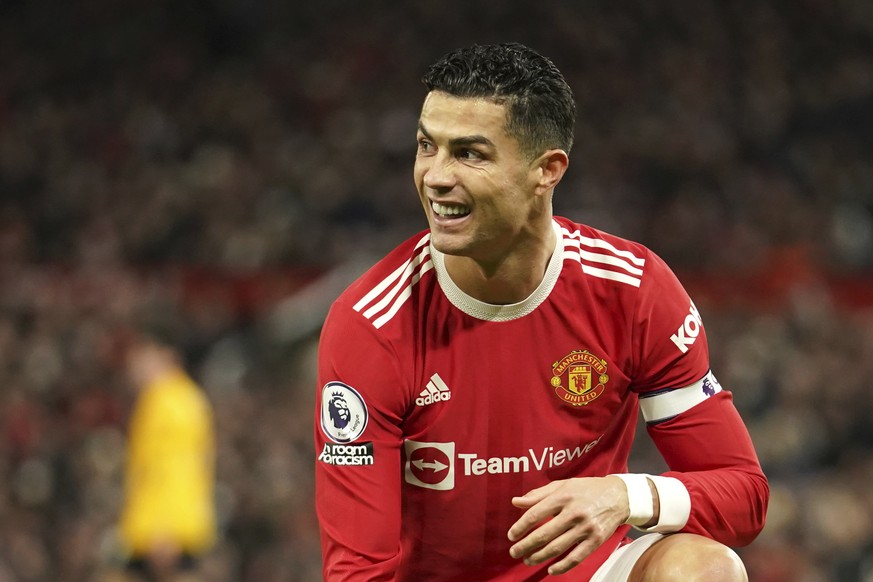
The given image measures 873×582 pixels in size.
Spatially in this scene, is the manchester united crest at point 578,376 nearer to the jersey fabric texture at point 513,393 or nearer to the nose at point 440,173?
the jersey fabric texture at point 513,393

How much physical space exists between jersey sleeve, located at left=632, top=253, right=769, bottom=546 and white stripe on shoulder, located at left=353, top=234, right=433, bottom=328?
0.51 meters

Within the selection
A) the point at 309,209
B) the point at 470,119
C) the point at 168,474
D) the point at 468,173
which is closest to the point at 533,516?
the point at 468,173

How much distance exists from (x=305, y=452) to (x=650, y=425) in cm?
562

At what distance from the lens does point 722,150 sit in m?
11.7

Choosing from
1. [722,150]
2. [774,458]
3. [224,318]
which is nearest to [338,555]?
[774,458]

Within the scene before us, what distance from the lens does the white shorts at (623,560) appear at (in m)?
3.03

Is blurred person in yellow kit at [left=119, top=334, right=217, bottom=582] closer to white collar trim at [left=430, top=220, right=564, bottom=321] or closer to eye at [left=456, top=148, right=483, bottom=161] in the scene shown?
white collar trim at [left=430, top=220, right=564, bottom=321]

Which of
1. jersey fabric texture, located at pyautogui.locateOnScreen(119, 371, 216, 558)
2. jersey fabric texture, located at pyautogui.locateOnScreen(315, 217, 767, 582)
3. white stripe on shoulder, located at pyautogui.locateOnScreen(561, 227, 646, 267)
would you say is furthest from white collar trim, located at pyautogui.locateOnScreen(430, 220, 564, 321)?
jersey fabric texture, located at pyautogui.locateOnScreen(119, 371, 216, 558)

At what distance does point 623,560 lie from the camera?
10.1 feet

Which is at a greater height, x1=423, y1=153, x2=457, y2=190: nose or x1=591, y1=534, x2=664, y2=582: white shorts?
x1=423, y1=153, x2=457, y2=190: nose

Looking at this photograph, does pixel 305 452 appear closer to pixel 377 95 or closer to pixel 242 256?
pixel 242 256

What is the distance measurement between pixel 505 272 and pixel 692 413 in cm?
53

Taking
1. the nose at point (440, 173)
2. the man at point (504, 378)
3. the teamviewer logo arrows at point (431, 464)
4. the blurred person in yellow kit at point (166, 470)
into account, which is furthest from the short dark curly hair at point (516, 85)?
the blurred person in yellow kit at point (166, 470)

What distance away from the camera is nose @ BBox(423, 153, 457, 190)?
2.82 metres
